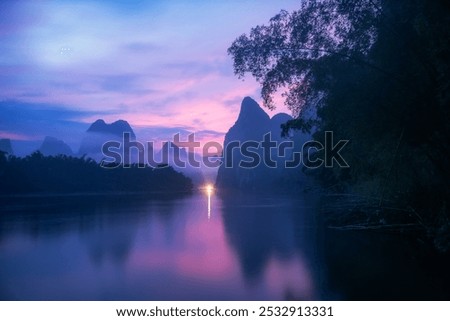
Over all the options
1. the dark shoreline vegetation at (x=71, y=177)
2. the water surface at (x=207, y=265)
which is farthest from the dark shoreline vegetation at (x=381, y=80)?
the dark shoreline vegetation at (x=71, y=177)

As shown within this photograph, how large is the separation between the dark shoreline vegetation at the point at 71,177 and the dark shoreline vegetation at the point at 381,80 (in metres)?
36.5

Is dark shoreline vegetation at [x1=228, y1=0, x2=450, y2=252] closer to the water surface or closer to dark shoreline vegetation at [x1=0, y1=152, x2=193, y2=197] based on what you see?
the water surface

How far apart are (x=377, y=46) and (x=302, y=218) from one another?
36.6 ft

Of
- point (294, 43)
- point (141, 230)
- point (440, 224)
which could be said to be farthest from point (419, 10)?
point (141, 230)

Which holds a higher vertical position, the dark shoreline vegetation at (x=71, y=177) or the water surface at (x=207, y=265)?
the dark shoreline vegetation at (x=71, y=177)

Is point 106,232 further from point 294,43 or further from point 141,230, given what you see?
point 294,43

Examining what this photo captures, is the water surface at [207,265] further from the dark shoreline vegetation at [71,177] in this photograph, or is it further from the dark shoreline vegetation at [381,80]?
the dark shoreline vegetation at [71,177]

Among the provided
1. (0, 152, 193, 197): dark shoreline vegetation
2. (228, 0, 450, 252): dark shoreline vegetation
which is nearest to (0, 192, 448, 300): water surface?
(228, 0, 450, 252): dark shoreline vegetation

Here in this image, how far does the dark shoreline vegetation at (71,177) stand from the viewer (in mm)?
40219

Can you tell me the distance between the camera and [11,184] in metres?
39.5

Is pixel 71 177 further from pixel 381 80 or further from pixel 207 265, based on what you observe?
pixel 381 80

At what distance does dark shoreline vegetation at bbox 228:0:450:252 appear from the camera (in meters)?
7.18

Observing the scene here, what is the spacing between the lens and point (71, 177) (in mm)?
48031
